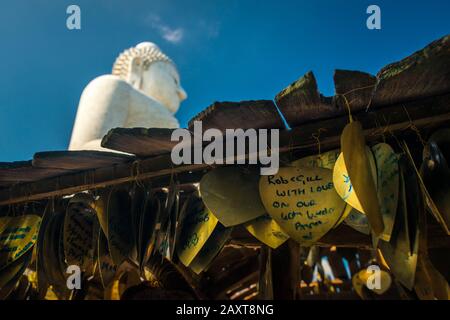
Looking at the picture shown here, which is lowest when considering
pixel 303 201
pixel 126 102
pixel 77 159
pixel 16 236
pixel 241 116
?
Answer: pixel 16 236

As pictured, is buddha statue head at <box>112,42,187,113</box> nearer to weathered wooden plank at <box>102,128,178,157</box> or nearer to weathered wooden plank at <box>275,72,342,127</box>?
weathered wooden plank at <box>102,128,178,157</box>

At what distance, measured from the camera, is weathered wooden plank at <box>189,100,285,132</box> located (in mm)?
1489

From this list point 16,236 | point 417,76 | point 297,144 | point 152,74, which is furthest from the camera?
point 152,74

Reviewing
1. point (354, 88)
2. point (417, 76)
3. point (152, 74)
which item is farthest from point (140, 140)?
point (152, 74)

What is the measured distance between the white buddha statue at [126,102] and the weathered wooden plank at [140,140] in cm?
461

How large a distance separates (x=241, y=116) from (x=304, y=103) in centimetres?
26

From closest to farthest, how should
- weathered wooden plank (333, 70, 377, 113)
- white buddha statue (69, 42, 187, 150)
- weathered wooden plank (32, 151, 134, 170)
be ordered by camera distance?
weathered wooden plank (333, 70, 377, 113) < weathered wooden plank (32, 151, 134, 170) < white buddha statue (69, 42, 187, 150)

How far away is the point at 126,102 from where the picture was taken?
7.99m

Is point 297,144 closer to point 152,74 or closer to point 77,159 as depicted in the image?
point 77,159

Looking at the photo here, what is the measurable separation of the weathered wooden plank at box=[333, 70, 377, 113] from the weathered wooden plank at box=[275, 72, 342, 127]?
52 mm

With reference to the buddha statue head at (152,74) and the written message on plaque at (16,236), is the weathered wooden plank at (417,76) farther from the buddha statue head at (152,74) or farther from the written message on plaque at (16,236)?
the buddha statue head at (152,74)

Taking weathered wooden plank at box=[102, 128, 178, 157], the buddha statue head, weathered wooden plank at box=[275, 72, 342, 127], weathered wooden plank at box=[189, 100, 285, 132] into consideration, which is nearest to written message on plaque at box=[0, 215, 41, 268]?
weathered wooden plank at box=[102, 128, 178, 157]

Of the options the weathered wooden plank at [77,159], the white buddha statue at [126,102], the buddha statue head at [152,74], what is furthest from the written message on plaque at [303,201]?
the buddha statue head at [152,74]

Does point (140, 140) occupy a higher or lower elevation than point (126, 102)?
lower
